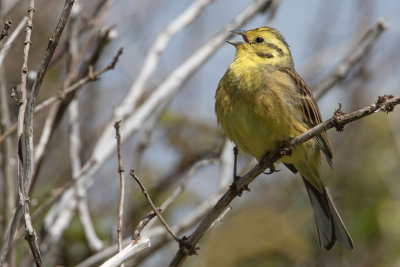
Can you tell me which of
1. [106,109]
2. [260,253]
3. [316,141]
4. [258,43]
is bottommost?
[260,253]

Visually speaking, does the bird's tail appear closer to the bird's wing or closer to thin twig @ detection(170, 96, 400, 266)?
the bird's wing

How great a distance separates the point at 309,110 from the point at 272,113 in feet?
1.44

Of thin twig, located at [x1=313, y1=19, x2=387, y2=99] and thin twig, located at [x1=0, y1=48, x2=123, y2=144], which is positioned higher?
→ thin twig, located at [x1=0, y1=48, x2=123, y2=144]

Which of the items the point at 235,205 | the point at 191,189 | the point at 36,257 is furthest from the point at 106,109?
the point at 36,257

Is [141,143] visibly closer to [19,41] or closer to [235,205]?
[19,41]

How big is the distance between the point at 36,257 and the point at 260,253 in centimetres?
239

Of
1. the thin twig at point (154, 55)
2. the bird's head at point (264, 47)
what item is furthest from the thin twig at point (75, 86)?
the bird's head at point (264, 47)

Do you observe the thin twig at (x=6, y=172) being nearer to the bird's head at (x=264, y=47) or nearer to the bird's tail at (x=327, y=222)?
the bird's head at (x=264, y=47)

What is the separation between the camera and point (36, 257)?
1.90 metres

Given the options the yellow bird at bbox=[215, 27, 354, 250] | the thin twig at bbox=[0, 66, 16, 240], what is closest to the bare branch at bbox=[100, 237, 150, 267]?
the thin twig at bbox=[0, 66, 16, 240]

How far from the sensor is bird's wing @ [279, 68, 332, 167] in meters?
3.55

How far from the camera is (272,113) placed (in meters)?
3.24

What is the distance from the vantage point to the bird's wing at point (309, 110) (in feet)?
11.7

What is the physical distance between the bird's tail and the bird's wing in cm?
31
